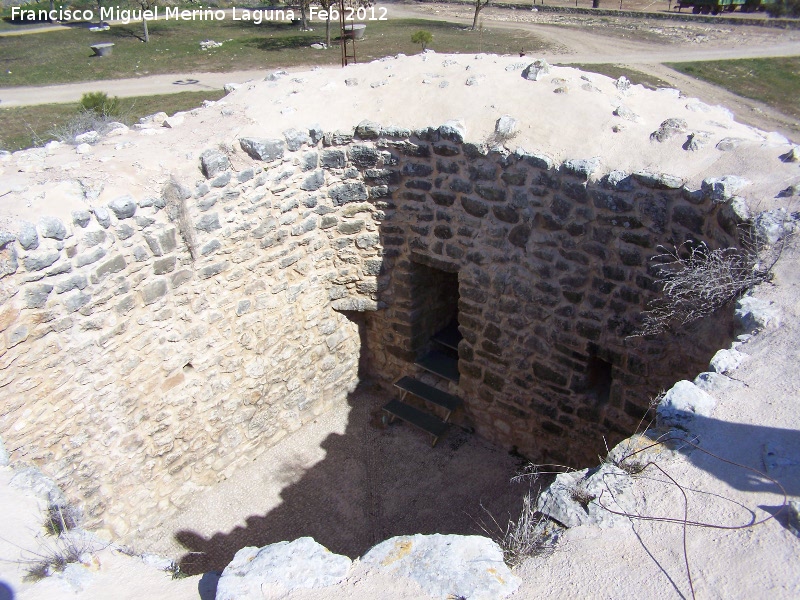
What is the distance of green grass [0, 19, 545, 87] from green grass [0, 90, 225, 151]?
3217mm

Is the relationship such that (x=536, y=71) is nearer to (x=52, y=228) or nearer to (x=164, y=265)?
(x=164, y=265)

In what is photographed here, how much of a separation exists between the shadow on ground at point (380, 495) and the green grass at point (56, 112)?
9.33 m

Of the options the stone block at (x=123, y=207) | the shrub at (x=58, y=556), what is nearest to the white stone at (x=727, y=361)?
the shrub at (x=58, y=556)

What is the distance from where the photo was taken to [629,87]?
570 centimetres

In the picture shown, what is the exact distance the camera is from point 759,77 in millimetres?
16062

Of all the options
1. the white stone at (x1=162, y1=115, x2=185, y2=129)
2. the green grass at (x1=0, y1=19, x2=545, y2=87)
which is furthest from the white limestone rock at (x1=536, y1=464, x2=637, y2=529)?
the green grass at (x1=0, y1=19, x2=545, y2=87)

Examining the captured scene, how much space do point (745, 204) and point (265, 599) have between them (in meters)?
3.69

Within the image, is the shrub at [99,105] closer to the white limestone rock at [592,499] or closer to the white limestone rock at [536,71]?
the white limestone rock at [536,71]

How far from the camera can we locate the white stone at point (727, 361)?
11.2ft

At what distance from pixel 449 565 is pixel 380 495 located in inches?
128

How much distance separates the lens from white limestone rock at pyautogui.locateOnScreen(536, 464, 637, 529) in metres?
2.81

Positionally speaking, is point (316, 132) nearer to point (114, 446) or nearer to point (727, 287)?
point (114, 446)

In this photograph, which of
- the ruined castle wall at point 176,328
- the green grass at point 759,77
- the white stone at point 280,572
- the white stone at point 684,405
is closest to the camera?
the white stone at point 280,572

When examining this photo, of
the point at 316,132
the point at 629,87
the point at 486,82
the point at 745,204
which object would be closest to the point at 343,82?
the point at 316,132
